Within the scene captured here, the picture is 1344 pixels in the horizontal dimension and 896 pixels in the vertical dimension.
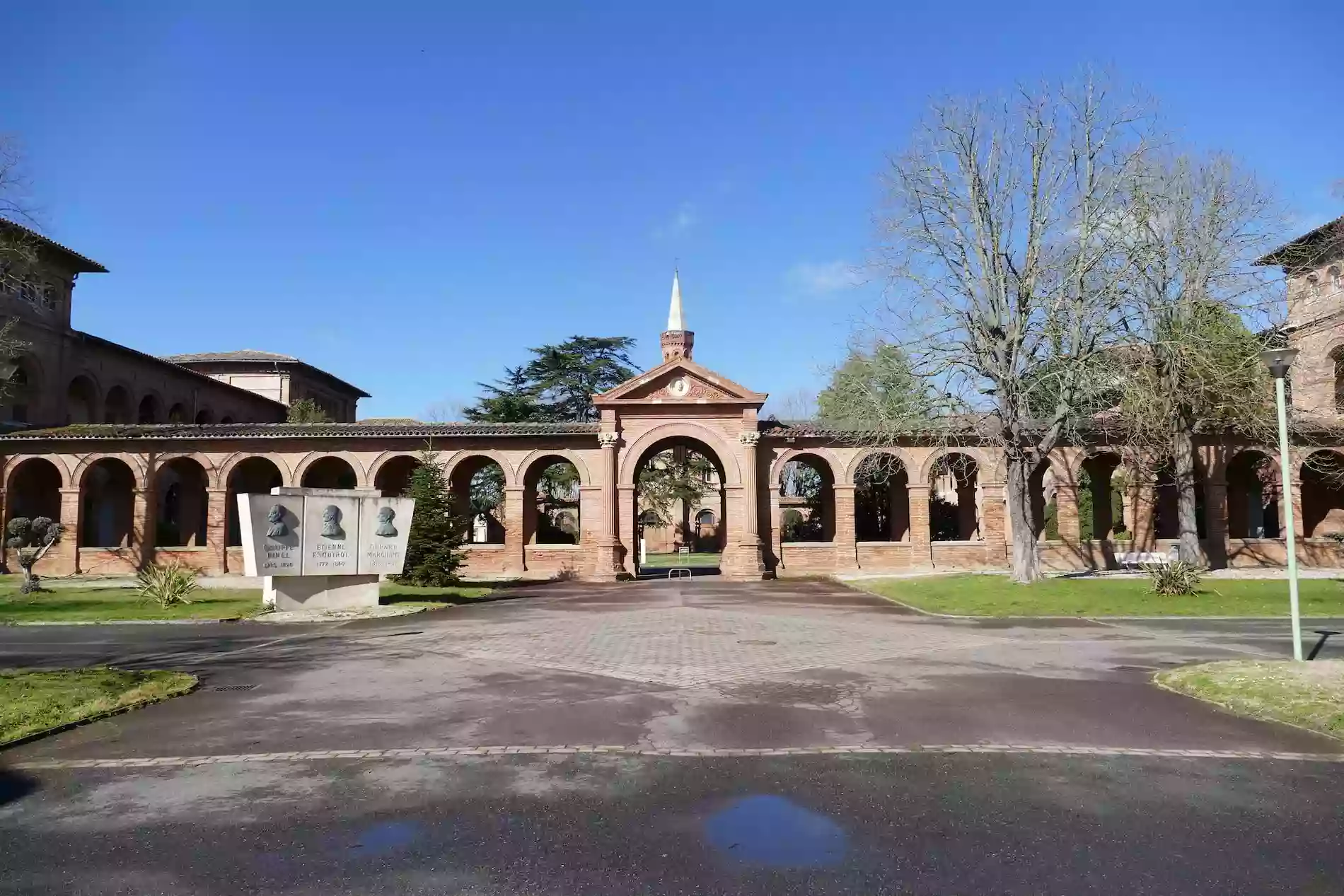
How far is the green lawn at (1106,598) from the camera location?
57.6 ft

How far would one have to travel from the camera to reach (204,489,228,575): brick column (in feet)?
111

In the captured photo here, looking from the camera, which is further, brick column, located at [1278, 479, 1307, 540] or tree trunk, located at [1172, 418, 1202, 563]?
brick column, located at [1278, 479, 1307, 540]

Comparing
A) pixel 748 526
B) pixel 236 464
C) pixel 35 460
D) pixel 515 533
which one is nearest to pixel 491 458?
pixel 515 533

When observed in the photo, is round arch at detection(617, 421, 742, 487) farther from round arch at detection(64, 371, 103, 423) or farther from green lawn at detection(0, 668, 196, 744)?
round arch at detection(64, 371, 103, 423)

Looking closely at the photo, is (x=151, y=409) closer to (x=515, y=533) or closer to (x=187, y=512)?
(x=187, y=512)

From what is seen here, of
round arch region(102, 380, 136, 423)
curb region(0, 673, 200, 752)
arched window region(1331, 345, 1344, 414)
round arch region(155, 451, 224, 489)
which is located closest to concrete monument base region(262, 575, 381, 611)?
curb region(0, 673, 200, 752)

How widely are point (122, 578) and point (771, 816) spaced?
108 feet

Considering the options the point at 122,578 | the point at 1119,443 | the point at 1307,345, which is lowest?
the point at 122,578

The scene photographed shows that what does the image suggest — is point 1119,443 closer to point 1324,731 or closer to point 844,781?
point 1324,731

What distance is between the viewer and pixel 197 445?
34.6 meters

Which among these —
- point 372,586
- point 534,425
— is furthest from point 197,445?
point 372,586

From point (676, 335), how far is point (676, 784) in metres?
52.2

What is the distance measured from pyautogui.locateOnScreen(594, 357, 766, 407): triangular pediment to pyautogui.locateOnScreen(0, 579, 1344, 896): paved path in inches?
868

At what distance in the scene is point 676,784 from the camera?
6031mm
